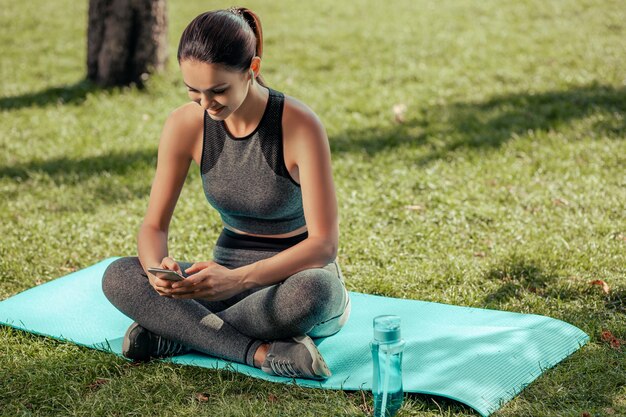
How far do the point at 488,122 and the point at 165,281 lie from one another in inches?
181

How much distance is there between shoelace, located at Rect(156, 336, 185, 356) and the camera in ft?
12.4

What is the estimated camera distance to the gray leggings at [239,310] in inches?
139

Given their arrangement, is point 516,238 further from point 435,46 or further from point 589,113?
point 435,46

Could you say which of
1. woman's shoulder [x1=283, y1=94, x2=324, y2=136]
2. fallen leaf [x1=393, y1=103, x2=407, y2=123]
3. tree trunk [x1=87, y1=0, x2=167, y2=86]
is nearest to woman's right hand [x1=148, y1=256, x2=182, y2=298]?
woman's shoulder [x1=283, y1=94, x2=324, y2=136]

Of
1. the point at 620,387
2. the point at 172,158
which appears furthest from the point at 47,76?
the point at 620,387

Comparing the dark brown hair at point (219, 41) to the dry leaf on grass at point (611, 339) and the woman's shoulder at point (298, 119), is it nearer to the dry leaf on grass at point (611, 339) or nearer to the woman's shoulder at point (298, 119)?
the woman's shoulder at point (298, 119)

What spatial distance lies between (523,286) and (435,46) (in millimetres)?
5699

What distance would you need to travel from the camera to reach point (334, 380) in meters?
3.53

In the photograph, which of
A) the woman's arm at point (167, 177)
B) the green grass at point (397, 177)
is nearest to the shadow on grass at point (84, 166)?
the green grass at point (397, 177)

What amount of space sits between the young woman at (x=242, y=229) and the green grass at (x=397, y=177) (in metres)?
0.17

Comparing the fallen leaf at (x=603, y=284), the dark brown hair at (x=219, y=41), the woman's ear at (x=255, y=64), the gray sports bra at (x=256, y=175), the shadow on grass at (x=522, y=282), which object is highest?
the dark brown hair at (x=219, y=41)

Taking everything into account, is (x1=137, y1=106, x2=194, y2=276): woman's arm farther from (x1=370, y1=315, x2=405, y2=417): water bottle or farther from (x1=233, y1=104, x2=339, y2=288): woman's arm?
(x1=370, y1=315, x2=405, y2=417): water bottle

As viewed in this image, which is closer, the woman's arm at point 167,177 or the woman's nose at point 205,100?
the woman's nose at point 205,100

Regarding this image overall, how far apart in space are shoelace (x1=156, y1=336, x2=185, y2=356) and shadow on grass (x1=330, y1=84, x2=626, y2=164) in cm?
337
